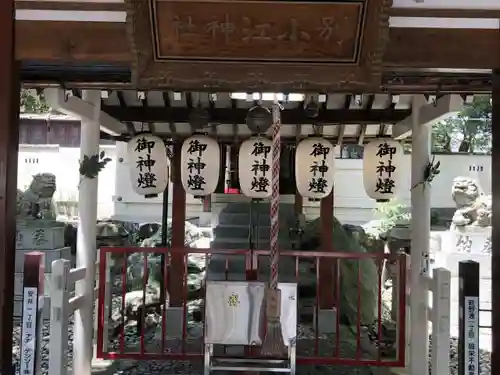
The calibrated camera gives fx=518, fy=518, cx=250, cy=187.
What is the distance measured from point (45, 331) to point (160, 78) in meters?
6.72

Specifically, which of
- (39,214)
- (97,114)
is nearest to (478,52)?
(97,114)

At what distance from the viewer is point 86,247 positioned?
255 inches

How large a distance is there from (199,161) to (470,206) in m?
9.82

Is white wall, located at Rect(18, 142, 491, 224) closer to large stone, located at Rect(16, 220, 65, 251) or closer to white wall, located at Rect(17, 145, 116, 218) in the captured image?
white wall, located at Rect(17, 145, 116, 218)

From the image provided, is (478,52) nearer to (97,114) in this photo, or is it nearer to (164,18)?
(164,18)

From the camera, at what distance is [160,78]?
3.55m

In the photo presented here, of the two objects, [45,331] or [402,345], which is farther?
[45,331]

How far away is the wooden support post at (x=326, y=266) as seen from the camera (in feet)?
30.0

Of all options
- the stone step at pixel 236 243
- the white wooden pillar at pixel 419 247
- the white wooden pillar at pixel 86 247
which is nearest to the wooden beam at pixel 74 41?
the white wooden pillar at pixel 86 247

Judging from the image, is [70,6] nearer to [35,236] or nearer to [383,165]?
[383,165]

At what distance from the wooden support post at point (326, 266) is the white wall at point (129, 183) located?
35.0 feet

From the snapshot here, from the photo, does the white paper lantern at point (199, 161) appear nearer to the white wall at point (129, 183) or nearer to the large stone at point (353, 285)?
the large stone at point (353, 285)

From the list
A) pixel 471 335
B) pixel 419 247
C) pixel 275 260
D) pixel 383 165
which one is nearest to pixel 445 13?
pixel 275 260

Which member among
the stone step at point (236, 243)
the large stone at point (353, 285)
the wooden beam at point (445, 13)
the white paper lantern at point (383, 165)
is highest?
the wooden beam at point (445, 13)
